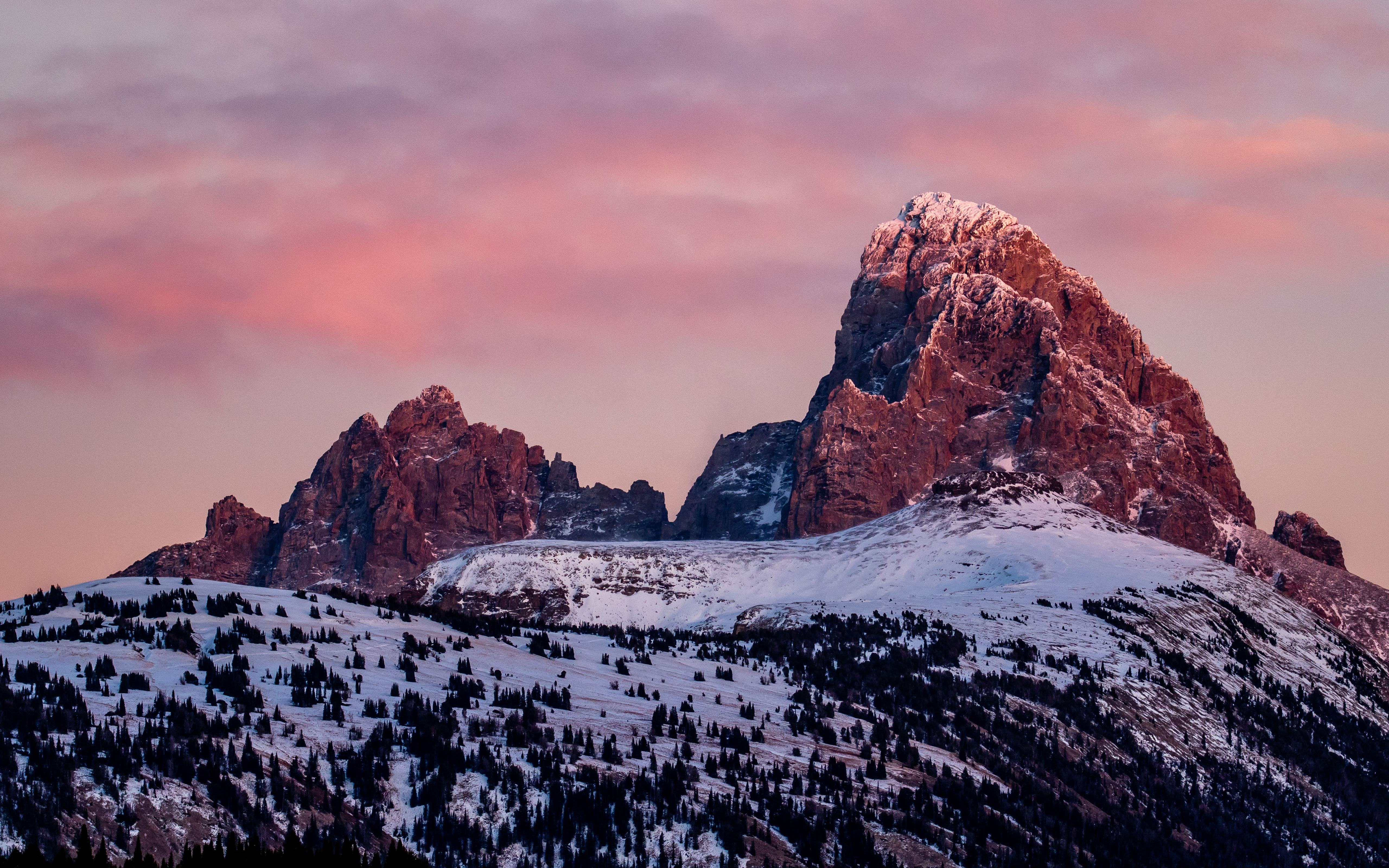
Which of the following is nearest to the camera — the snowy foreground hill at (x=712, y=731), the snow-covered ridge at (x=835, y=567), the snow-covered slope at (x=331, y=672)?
the snow-covered slope at (x=331, y=672)

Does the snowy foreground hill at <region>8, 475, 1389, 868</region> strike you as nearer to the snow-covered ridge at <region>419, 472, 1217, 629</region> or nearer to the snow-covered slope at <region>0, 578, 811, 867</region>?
the snow-covered slope at <region>0, 578, 811, 867</region>

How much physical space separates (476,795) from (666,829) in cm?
685

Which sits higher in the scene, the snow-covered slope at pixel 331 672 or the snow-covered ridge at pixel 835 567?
the snow-covered ridge at pixel 835 567

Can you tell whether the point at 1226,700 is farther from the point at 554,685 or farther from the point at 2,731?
the point at 2,731

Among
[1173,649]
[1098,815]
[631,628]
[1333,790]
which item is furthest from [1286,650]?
[1098,815]

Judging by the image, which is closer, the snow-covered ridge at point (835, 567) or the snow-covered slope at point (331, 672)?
the snow-covered slope at point (331, 672)

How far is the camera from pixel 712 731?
76.4 metres

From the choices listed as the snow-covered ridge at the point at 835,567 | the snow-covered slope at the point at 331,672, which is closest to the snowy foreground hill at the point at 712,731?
the snow-covered slope at the point at 331,672

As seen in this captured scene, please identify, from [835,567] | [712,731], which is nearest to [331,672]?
[712,731]

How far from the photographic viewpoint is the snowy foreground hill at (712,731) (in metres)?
55.1

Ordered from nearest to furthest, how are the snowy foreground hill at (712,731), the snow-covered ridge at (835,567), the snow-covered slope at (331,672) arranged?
1. the snow-covered slope at (331,672)
2. the snowy foreground hill at (712,731)
3. the snow-covered ridge at (835,567)

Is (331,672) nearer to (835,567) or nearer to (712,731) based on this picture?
(712,731)

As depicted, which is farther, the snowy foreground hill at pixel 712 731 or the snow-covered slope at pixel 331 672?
the snowy foreground hill at pixel 712 731

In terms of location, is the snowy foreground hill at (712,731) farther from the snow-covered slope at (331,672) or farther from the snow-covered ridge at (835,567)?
the snow-covered ridge at (835,567)
